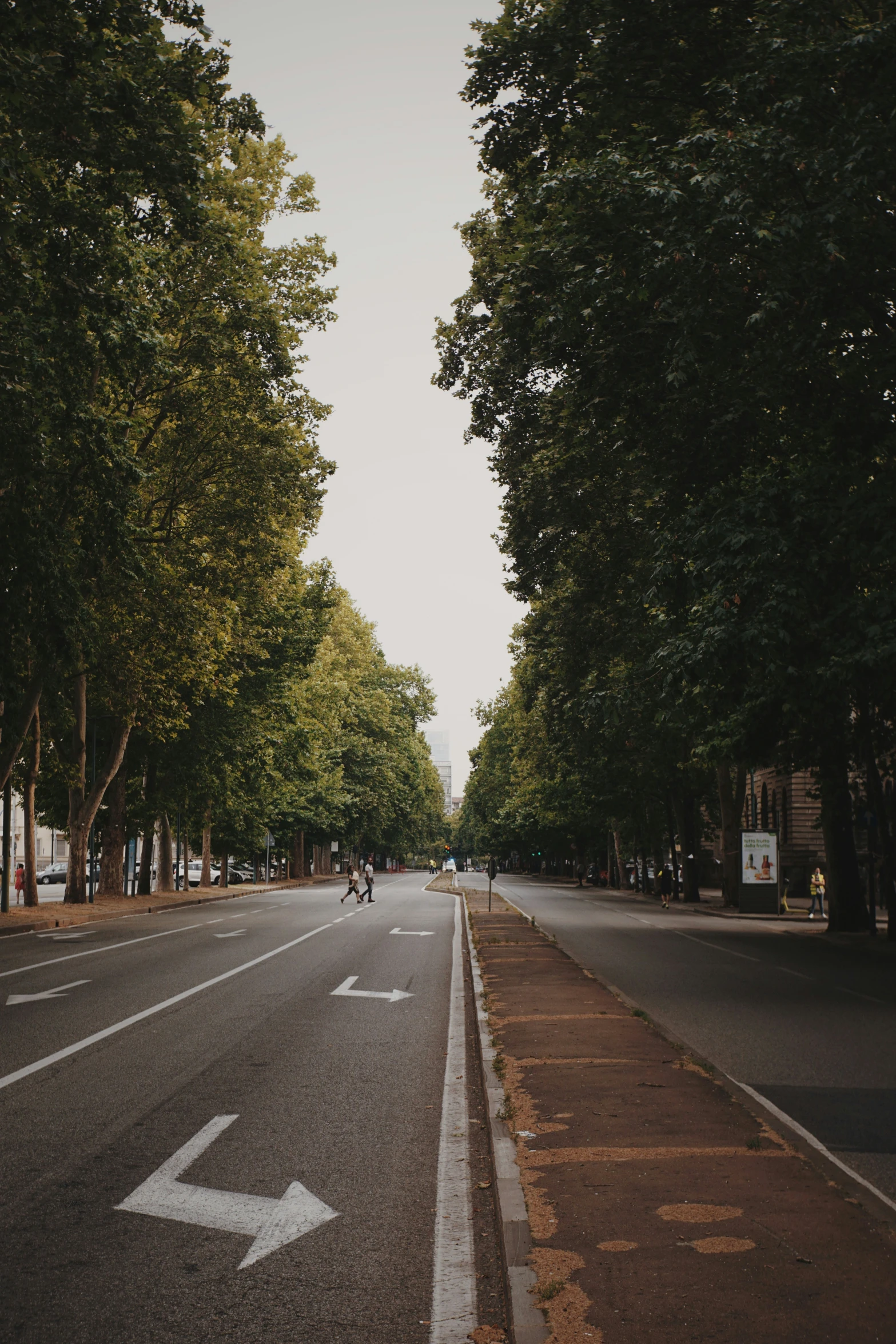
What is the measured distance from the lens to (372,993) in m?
15.0

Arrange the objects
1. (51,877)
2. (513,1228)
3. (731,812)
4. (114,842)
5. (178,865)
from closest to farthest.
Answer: (513,1228) < (114,842) < (731,812) < (178,865) < (51,877)

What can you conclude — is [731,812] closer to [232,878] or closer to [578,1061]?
[578,1061]

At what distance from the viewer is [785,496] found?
14.5 metres

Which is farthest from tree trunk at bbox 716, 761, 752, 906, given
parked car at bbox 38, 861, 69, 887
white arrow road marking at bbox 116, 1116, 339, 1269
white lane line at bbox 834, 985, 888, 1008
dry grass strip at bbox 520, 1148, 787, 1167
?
parked car at bbox 38, 861, 69, 887

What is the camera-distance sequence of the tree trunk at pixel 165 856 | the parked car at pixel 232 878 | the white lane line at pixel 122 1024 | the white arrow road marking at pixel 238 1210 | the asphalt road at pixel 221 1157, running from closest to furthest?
1. the asphalt road at pixel 221 1157
2. the white arrow road marking at pixel 238 1210
3. the white lane line at pixel 122 1024
4. the tree trunk at pixel 165 856
5. the parked car at pixel 232 878

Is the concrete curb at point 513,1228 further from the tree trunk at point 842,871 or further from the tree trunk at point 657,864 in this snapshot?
the tree trunk at point 657,864

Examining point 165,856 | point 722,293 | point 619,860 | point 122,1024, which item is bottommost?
point 619,860

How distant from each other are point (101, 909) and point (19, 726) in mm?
10153

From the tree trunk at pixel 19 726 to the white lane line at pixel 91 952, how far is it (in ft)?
16.1

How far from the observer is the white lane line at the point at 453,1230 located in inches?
174

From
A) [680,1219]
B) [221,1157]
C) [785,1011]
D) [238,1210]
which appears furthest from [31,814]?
[680,1219]

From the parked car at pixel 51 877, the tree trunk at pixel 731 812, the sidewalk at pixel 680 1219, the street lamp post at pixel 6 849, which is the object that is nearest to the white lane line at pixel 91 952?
the street lamp post at pixel 6 849

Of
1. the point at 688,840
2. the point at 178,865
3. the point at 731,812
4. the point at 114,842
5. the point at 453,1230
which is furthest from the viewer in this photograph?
the point at 178,865

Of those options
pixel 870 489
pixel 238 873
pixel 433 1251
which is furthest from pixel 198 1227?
pixel 238 873
